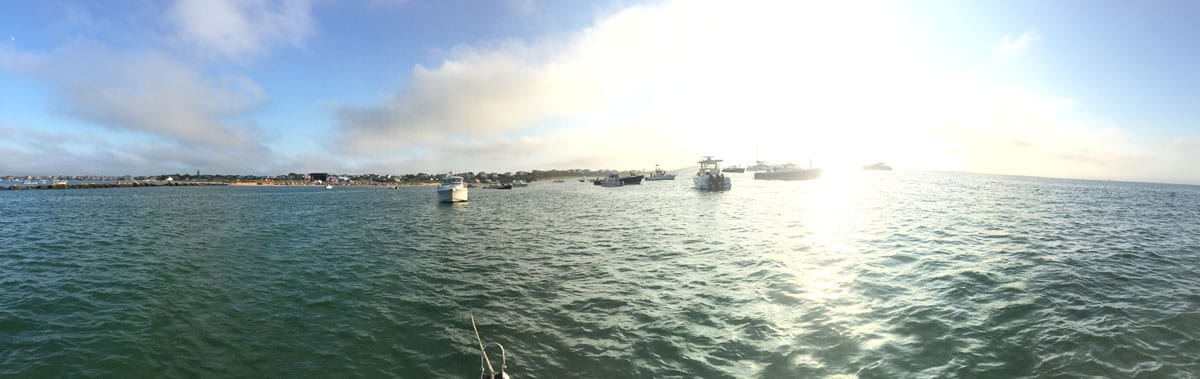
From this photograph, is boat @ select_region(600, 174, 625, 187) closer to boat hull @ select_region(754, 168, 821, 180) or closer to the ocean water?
boat hull @ select_region(754, 168, 821, 180)

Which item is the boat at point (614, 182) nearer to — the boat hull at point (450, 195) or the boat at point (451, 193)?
the boat at point (451, 193)

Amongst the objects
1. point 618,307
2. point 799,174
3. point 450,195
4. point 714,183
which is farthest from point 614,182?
point 618,307

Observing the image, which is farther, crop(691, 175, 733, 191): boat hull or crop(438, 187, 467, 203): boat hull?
crop(691, 175, 733, 191): boat hull

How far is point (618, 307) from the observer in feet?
42.5

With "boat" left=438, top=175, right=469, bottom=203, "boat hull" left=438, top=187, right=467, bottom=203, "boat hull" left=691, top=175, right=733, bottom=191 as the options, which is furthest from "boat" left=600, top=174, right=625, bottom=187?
"boat hull" left=438, top=187, right=467, bottom=203

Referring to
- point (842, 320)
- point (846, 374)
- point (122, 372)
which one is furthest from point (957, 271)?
point (122, 372)

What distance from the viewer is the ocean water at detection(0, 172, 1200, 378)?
9203 millimetres

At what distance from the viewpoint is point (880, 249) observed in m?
22.1

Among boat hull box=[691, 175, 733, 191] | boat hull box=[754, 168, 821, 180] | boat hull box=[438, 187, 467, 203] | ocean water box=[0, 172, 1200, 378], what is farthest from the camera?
boat hull box=[754, 168, 821, 180]

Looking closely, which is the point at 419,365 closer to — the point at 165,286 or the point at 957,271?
the point at 165,286

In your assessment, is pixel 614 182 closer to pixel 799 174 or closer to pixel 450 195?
pixel 799 174

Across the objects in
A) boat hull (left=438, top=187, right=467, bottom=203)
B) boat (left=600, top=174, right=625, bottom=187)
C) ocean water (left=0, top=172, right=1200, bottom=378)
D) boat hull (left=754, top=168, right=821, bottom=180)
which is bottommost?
ocean water (left=0, top=172, right=1200, bottom=378)

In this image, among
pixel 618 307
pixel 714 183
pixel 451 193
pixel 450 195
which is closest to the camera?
pixel 618 307

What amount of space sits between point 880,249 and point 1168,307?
31.6 ft
